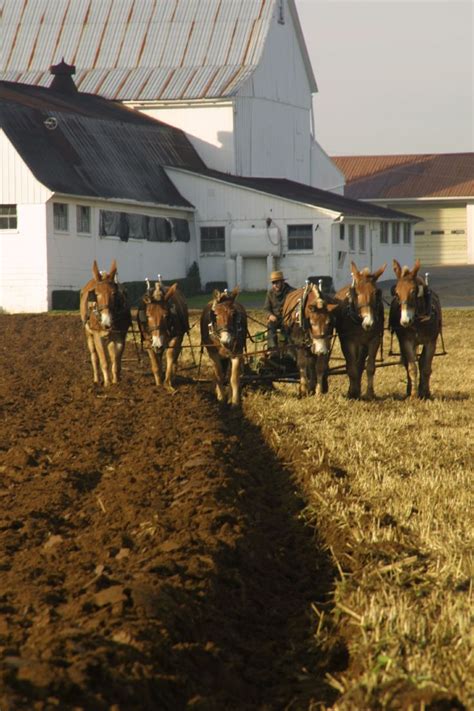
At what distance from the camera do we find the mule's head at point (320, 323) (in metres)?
17.6

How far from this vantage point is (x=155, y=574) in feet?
25.2

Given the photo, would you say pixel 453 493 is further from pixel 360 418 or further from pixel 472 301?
pixel 472 301

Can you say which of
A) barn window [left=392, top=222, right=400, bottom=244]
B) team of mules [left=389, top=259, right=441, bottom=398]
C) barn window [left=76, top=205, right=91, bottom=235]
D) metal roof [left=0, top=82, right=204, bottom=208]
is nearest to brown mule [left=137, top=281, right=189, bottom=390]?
team of mules [left=389, top=259, right=441, bottom=398]

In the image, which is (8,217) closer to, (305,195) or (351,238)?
(305,195)

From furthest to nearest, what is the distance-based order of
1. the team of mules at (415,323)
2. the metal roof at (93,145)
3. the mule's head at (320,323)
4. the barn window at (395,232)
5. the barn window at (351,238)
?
the barn window at (395,232) < the barn window at (351,238) < the metal roof at (93,145) < the team of mules at (415,323) < the mule's head at (320,323)

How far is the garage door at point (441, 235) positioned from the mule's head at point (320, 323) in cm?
5081

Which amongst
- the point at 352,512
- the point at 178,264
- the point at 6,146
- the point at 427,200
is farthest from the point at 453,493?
the point at 427,200

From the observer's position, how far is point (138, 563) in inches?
317

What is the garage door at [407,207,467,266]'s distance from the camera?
67.4m

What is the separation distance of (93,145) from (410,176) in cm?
2848

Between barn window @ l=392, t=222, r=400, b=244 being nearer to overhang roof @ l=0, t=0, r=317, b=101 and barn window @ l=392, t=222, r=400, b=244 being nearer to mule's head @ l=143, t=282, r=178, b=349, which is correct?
overhang roof @ l=0, t=0, r=317, b=101

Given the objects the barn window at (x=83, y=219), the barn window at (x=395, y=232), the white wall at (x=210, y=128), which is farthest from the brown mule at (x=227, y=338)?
the barn window at (x=395, y=232)

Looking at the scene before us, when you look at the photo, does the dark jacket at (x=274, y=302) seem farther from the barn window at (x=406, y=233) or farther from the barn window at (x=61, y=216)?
the barn window at (x=406, y=233)

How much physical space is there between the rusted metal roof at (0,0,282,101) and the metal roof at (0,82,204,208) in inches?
80.5
